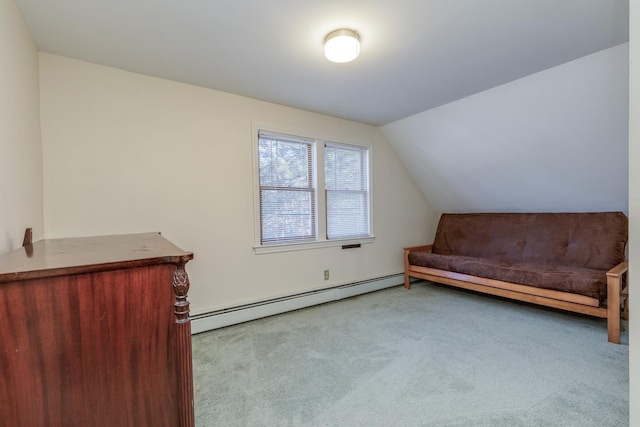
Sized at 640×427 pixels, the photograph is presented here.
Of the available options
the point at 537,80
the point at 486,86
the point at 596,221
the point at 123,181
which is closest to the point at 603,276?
the point at 596,221

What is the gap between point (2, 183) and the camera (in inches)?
52.9

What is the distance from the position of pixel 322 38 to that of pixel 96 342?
1.98 m

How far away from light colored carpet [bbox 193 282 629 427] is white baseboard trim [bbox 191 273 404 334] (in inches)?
3.3

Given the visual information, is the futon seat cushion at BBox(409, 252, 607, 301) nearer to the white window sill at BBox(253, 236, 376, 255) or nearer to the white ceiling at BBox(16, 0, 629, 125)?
the white window sill at BBox(253, 236, 376, 255)

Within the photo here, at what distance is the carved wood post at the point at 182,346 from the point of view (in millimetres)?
944

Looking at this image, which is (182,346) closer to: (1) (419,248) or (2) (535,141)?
(2) (535,141)

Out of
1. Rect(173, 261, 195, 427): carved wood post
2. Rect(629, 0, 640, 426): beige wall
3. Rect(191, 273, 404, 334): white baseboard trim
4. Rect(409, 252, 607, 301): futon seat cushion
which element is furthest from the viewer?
Rect(191, 273, 404, 334): white baseboard trim

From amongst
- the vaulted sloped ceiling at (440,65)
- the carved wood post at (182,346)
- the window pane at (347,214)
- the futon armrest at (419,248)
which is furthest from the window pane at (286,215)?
the carved wood post at (182,346)

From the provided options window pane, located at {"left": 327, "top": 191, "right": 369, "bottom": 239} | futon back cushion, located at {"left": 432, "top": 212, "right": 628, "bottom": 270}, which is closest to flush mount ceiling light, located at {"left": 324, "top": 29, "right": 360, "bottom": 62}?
window pane, located at {"left": 327, "top": 191, "right": 369, "bottom": 239}

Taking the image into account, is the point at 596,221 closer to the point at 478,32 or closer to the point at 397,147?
the point at 397,147

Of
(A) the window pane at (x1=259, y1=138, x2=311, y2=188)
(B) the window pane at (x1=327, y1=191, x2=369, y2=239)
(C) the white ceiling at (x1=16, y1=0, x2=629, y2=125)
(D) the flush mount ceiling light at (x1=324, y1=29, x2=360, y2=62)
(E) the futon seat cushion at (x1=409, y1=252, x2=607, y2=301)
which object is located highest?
(C) the white ceiling at (x1=16, y1=0, x2=629, y2=125)

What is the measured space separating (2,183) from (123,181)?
1.05 meters

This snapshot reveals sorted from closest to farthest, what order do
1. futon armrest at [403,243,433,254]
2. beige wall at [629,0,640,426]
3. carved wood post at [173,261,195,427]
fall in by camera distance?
carved wood post at [173,261,195,427]
beige wall at [629,0,640,426]
futon armrest at [403,243,433,254]

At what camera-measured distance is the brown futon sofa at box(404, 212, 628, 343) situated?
8.24ft
